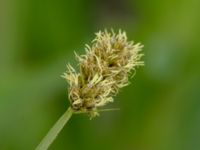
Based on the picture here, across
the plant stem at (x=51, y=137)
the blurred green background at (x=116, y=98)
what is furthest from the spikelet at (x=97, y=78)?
the blurred green background at (x=116, y=98)

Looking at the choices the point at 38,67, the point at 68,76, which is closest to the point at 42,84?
the point at 38,67

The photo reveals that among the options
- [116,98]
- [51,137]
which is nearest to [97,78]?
[51,137]

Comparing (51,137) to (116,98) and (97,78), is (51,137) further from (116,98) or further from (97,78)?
(116,98)

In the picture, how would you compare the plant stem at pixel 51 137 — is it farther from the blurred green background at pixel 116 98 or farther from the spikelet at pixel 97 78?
the blurred green background at pixel 116 98

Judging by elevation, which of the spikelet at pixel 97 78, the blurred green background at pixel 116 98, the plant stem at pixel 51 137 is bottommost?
the blurred green background at pixel 116 98

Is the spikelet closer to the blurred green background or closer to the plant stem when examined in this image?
the plant stem

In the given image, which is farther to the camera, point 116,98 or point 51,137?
point 116,98

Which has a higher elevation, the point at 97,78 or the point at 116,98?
the point at 97,78

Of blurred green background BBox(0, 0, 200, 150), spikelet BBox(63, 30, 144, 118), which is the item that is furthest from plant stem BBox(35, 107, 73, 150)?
blurred green background BBox(0, 0, 200, 150)
